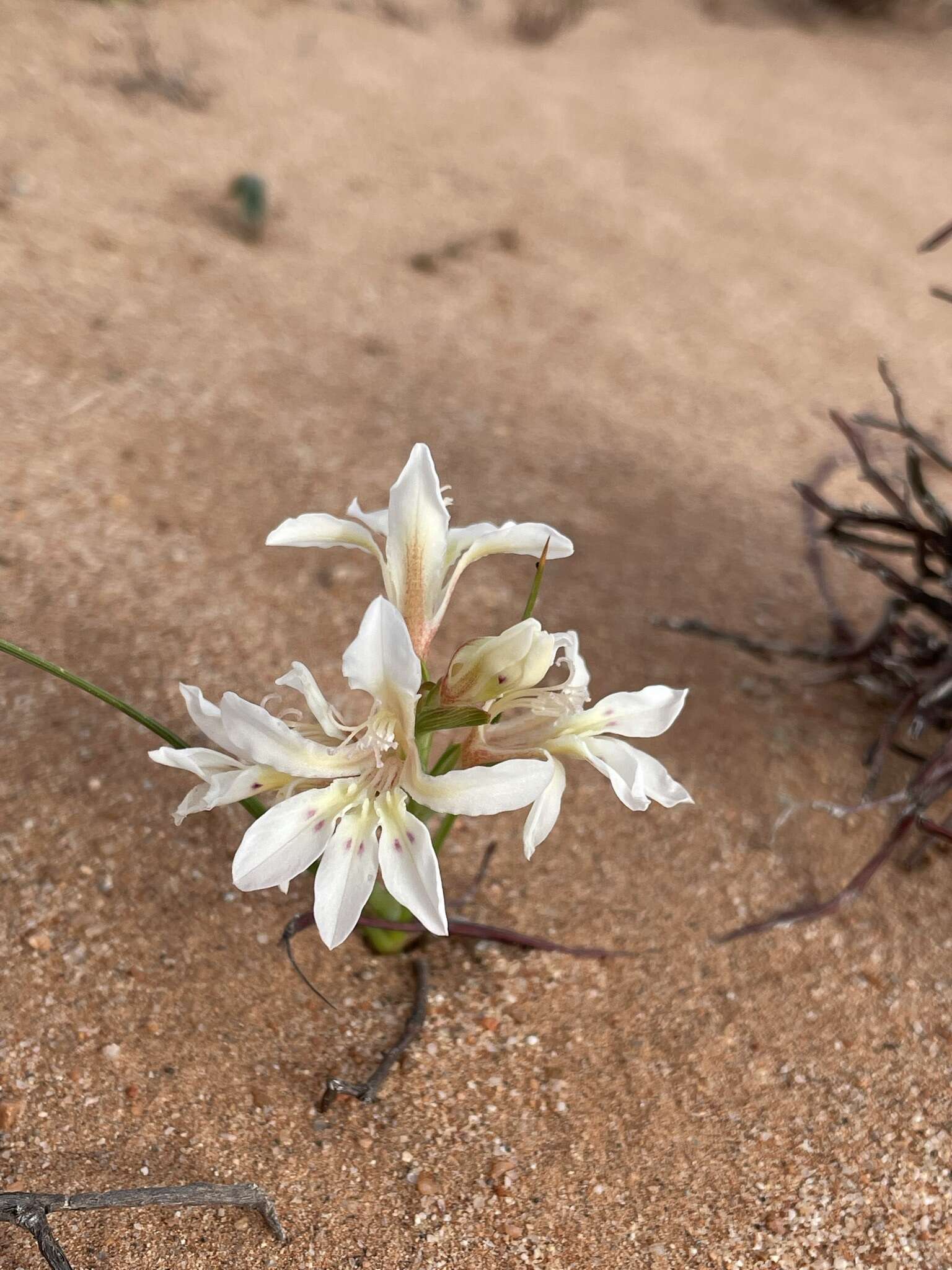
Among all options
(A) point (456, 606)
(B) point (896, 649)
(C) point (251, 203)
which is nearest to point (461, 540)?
(A) point (456, 606)

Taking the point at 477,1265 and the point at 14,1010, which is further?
the point at 14,1010

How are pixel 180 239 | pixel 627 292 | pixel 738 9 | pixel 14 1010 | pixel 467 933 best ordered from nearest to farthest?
pixel 14 1010 → pixel 467 933 → pixel 180 239 → pixel 627 292 → pixel 738 9

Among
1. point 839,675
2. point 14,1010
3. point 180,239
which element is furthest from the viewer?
point 180,239

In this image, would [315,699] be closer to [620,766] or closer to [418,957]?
[620,766]

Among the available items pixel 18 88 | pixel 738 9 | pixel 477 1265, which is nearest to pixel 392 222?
pixel 18 88

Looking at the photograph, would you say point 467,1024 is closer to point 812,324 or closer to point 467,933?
point 467,933
